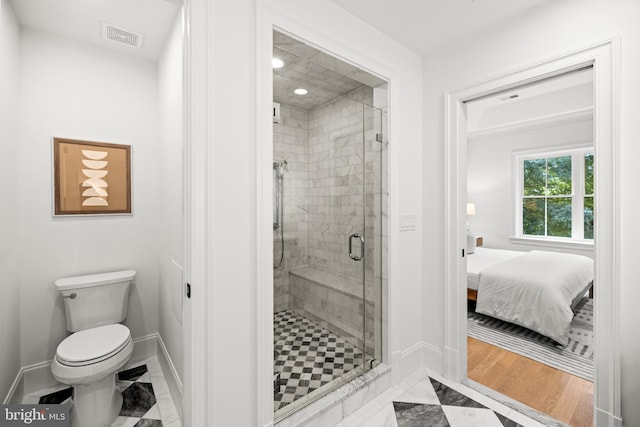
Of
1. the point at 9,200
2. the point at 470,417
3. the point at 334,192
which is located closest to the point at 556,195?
the point at 334,192

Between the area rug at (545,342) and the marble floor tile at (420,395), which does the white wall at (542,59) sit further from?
the area rug at (545,342)

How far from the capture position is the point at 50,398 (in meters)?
1.95

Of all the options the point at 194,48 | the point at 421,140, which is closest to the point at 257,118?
the point at 194,48

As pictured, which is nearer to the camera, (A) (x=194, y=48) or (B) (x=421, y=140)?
(A) (x=194, y=48)

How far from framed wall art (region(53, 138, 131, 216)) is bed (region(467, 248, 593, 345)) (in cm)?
355

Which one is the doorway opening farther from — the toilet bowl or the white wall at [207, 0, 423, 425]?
the toilet bowl

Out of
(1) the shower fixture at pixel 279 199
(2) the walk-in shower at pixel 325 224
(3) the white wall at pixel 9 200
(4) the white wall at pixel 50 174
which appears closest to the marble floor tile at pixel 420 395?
(2) the walk-in shower at pixel 325 224

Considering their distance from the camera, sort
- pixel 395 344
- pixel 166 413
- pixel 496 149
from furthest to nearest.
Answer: pixel 496 149, pixel 395 344, pixel 166 413

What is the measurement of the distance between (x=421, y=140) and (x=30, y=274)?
2.97 meters

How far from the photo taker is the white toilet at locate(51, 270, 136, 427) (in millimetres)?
1636

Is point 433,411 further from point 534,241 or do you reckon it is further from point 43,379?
point 534,241

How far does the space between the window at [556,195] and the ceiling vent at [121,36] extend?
18.8 feet

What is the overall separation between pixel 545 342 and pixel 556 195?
3.26 metres

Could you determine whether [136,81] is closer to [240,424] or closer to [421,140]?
[421,140]
